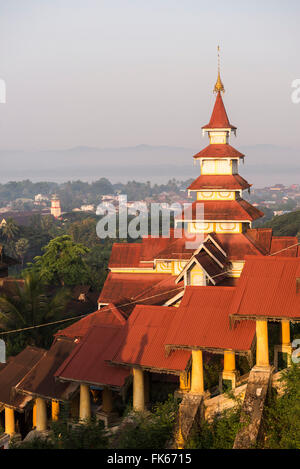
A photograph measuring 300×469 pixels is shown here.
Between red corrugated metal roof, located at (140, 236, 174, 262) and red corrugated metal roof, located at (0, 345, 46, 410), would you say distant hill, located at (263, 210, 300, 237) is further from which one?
red corrugated metal roof, located at (0, 345, 46, 410)

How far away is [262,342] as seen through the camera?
17.8 m

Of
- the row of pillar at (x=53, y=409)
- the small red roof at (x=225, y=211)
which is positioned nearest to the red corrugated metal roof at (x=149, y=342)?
the row of pillar at (x=53, y=409)

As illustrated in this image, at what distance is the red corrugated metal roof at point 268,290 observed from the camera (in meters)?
17.8

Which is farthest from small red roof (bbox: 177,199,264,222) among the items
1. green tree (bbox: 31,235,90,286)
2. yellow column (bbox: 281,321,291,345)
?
green tree (bbox: 31,235,90,286)

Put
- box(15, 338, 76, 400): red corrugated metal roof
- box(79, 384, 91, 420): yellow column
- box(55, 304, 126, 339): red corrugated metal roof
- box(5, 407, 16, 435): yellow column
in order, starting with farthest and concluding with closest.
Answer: box(55, 304, 126, 339): red corrugated metal roof
box(5, 407, 16, 435): yellow column
box(15, 338, 76, 400): red corrugated metal roof
box(79, 384, 91, 420): yellow column

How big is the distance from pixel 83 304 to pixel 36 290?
1169 cm

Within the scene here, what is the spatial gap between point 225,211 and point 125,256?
19.2 feet

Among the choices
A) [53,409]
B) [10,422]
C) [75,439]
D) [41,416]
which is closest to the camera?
[75,439]

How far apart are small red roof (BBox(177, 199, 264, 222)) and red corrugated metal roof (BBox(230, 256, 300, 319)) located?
31.6 ft

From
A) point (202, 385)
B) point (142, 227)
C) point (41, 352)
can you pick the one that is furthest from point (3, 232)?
point (202, 385)

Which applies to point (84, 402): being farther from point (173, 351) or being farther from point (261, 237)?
point (261, 237)

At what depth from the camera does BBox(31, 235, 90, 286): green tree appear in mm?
46928

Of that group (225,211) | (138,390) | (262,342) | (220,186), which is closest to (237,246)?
(225,211)
